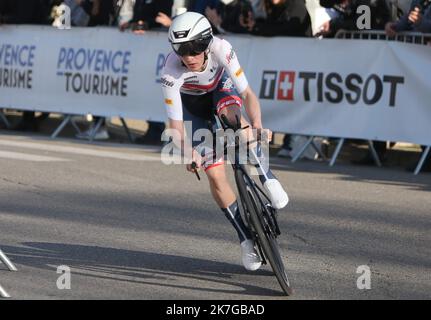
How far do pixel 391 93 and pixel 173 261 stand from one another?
6295 mm

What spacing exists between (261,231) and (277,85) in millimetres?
7940

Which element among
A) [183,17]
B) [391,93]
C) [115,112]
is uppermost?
[183,17]

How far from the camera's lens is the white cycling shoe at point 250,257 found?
8312mm

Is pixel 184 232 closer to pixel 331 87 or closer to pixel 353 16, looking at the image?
pixel 331 87

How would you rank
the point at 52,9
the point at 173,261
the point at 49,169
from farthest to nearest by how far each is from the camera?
the point at 52,9 → the point at 49,169 → the point at 173,261

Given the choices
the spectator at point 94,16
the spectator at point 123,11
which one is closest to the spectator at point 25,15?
the spectator at point 94,16

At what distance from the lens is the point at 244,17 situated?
16.7 m

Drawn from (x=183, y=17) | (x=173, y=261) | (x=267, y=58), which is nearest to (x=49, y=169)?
(x=267, y=58)

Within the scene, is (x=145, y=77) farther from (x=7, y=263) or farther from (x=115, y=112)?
(x=7, y=263)

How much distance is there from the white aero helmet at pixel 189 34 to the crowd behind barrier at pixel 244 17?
683 centimetres

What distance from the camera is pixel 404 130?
14398 mm

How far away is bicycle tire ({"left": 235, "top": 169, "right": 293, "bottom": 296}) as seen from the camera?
769cm

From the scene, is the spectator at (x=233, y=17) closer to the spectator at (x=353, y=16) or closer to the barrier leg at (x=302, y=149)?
the spectator at (x=353, y=16)

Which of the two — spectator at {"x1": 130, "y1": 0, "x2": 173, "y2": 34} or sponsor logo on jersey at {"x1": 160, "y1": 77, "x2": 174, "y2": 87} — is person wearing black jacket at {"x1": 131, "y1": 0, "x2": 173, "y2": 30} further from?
sponsor logo on jersey at {"x1": 160, "y1": 77, "x2": 174, "y2": 87}
